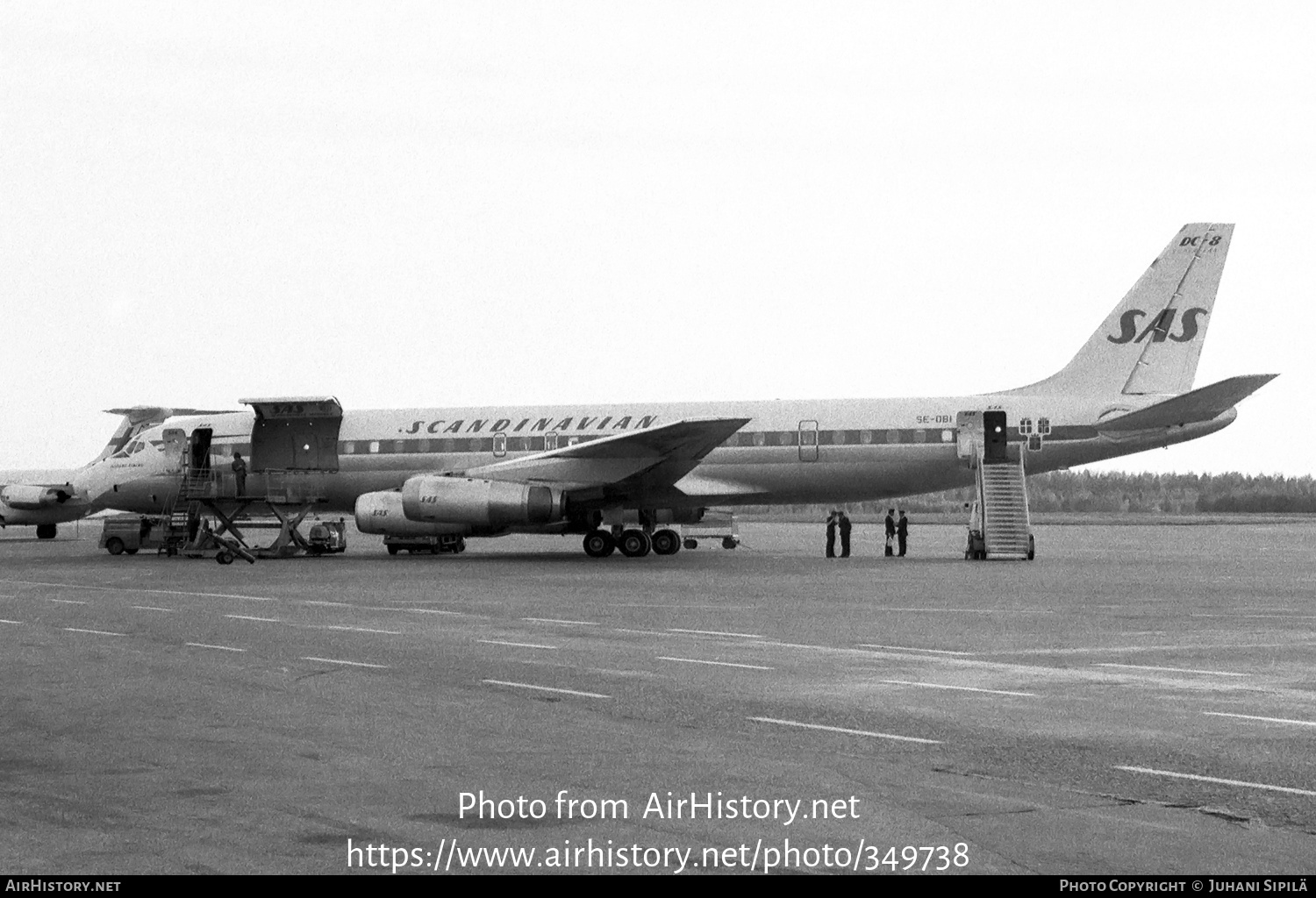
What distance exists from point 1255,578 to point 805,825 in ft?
69.6

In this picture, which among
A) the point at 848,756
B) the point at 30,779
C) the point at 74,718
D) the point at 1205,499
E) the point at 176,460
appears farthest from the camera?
the point at 1205,499

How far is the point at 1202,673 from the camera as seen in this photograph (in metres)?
12.2

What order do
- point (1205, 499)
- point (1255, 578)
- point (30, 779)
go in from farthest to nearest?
point (1205, 499), point (1255, 578), point (30, 779)

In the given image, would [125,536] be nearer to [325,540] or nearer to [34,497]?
[325,540]

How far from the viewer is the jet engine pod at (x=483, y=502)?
3189 cm

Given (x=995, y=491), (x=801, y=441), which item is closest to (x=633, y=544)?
(x=801, y=441)

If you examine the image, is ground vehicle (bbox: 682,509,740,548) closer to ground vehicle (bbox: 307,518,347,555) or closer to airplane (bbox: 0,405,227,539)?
ground vehicle (bbox: 307,518,347,555)

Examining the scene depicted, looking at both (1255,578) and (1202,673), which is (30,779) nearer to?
(1202,673)

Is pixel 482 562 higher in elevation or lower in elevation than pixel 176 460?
lower

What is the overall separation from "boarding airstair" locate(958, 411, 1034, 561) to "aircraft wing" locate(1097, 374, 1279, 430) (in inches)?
82.6

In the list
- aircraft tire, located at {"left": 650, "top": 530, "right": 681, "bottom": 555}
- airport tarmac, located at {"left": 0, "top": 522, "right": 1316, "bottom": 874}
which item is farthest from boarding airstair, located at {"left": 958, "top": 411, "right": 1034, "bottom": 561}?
airport tarmac, located at {"left": 0, "top": 522, "right": 1316, "bottom": 874}

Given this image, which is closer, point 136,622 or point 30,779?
point 30,779

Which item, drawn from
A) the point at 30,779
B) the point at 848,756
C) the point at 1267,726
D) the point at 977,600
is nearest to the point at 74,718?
the point at 30,779

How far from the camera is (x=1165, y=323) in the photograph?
3391 cm
